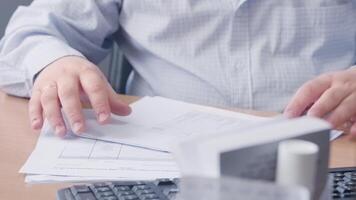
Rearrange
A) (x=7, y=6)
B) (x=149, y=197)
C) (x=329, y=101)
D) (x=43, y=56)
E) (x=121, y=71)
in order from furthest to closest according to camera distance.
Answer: (x=7, y=6), (x=121, y=71), (x=43, y=56), (x=329, y=101), (x=149, y=197)

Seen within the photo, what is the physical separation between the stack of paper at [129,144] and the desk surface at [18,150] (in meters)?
0.01

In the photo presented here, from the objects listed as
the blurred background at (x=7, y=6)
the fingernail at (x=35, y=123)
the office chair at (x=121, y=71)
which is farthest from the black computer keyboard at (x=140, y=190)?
the blurred background at (x=7, y=6)

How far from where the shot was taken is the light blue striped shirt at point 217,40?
1119 millimetres

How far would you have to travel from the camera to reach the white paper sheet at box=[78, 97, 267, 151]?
826 mm

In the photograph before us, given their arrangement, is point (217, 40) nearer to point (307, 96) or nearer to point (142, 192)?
point (307, 96)

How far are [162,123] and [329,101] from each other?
237 millimetres

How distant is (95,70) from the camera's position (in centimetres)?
94

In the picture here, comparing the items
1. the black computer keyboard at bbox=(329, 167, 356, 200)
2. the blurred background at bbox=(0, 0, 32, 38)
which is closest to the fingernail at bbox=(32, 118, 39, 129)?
the black computer keyboard at bbox=(329, 167, 356, 200)

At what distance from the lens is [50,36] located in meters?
1.10

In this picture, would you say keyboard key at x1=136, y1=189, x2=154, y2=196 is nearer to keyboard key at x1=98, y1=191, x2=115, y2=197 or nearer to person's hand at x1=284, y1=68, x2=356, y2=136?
keyboard key at x1=98, y1=191, x2=115, y2=197

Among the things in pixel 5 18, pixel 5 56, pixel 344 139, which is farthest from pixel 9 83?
pixel 5 18

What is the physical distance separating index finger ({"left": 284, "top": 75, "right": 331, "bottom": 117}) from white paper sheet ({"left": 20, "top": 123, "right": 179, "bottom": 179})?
0.20 m

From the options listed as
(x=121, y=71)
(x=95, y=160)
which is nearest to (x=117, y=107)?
(x=95, y=160)

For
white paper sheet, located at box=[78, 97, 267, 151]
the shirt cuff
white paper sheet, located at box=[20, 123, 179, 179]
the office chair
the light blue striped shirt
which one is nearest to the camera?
white paper sheet, located at box=[20, 123, 179, 179]
